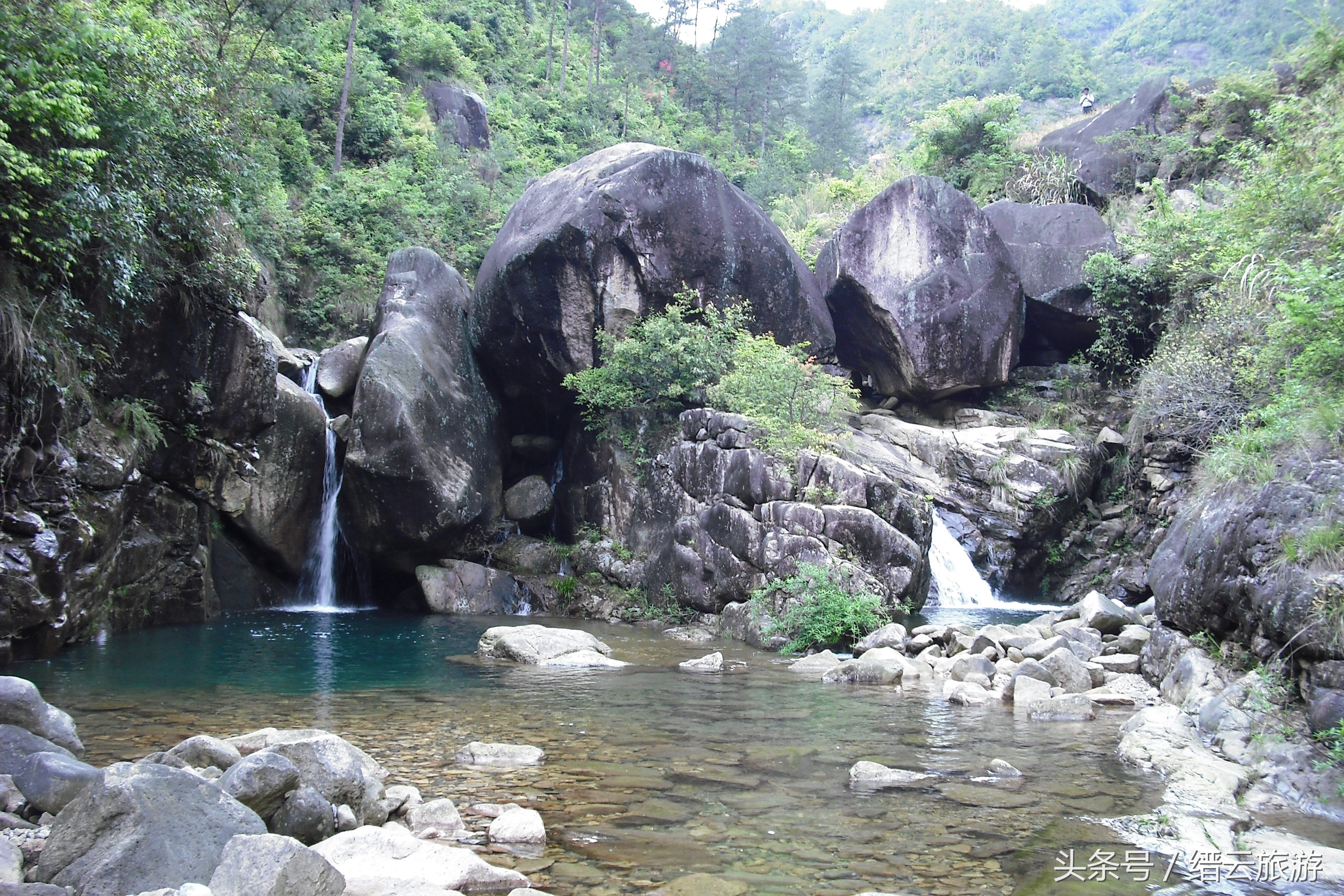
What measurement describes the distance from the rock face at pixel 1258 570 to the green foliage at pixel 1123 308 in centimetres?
1438

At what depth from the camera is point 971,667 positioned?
32.9ft

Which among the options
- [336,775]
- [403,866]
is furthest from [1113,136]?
[403,866]

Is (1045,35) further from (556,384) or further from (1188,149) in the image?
(556,384)

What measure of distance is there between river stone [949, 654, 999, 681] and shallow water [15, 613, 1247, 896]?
0.94 meters

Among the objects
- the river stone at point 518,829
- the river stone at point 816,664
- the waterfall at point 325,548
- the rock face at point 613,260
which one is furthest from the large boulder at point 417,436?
the river stone at point 518,829

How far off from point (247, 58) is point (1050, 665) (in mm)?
24451

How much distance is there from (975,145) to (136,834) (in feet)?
97.4

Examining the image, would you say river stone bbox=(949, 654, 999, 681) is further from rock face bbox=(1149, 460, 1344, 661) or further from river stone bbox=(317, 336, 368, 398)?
river stone bbox=(317, 336, 368, 398)

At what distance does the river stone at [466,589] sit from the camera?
17.7 meters

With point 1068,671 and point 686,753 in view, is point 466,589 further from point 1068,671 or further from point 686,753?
point 1068,671

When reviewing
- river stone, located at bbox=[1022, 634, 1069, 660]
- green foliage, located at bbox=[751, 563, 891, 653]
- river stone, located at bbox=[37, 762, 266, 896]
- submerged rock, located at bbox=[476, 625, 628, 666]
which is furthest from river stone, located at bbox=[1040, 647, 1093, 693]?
river stone, located at bbox=[37, 762, 266, 896]

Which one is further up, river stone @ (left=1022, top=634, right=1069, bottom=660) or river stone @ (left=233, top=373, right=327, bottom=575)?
river stone @ (left=233, top=373, right=327, bottom=575)

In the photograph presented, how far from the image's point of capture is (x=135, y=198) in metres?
10.5

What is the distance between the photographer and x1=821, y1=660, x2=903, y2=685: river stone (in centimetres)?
1015
